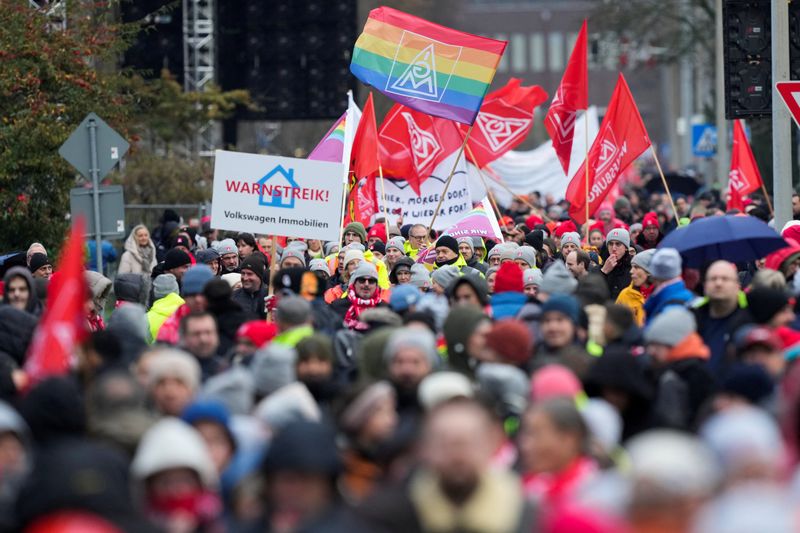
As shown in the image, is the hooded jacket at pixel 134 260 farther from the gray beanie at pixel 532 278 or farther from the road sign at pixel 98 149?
the gray beanie at pixel 532 278

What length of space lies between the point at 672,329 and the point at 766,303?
2.57 feet

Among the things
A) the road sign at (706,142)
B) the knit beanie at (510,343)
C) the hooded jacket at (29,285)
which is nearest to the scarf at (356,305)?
the hooded jacket at (29,285)

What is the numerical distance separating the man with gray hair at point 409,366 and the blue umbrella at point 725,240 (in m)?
4.34

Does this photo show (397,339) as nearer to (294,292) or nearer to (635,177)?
(294,292)

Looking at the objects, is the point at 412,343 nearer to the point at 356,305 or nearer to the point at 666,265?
the point at 666,265

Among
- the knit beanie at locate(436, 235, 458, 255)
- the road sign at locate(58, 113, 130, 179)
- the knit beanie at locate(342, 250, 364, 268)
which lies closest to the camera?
the knit beanie at locate(342, 250, 364, 268)

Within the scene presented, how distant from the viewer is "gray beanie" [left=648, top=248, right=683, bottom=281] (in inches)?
427

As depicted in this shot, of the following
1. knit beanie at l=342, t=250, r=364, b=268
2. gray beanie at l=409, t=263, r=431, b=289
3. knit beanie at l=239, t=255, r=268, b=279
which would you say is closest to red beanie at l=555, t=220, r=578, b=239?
knit beanie at l=342, t=250, r=364, b=268

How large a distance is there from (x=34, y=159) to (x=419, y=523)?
46.8ft

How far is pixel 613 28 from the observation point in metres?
47.8

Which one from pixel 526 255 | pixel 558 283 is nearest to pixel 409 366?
pixel 558 283

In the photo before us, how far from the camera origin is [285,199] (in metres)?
14.0

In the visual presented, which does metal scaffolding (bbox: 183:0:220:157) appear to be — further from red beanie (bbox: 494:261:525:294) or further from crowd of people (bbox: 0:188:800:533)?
red beanie (bbox: 494:261:525:294)

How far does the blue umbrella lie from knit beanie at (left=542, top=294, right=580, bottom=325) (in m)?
2.80
